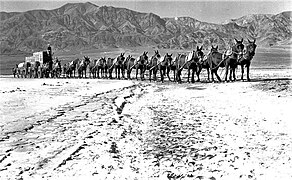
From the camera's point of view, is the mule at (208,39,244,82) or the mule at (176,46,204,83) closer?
Answer: the mule at (208,39,244,82)

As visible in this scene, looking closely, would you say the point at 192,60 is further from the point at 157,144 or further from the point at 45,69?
the point at 45,69

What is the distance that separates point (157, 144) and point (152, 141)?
13.4 inches

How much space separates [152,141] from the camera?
8.60m

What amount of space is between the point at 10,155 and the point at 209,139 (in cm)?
453

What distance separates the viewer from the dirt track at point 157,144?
635 cm

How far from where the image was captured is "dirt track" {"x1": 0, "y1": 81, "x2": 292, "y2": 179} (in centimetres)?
635

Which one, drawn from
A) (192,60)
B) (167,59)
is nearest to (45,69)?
(167,59)

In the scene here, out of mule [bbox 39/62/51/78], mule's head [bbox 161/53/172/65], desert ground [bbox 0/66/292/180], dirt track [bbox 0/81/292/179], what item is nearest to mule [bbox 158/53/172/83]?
mule's head [bbox 161/53/172/65]

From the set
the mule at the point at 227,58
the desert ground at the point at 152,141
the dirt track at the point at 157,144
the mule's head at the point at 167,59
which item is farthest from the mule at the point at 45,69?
→ the dirt track at the point at 157,144

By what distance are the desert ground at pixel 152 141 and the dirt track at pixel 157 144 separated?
18mm

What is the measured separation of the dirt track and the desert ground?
18mm

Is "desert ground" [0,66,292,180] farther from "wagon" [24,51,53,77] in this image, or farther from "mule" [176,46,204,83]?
"wagon" [24,51,53,77]

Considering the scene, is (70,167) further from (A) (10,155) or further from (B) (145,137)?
(B) (145,137)

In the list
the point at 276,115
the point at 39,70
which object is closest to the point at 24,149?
the point at 276,115
